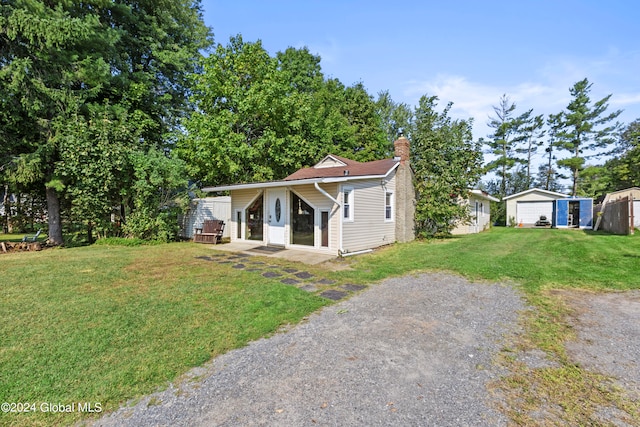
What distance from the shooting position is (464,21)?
396 inches

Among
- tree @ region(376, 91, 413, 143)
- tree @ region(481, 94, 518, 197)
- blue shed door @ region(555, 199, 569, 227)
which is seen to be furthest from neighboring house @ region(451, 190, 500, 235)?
tree @ region(481, 94, 518, 197)

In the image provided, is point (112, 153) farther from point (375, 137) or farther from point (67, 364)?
point (375, 137)

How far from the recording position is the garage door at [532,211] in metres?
23.3

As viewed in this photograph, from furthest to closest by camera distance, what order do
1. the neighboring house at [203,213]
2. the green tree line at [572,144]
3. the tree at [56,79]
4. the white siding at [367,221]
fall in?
1. the green tree line at [572,144]
2. the neighboring house at [203,213]
3. the tree at [56,79]
4. the white siding at [367,221]

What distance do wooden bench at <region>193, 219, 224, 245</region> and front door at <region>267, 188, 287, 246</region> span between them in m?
2.68

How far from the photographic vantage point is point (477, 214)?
20.2 metres

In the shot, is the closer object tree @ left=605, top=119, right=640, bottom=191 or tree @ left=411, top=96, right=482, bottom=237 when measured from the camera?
tree @ left=411, top=96, right=482, bottom=237

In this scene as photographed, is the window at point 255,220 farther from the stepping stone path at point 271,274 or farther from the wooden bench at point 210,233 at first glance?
the stepping stone path at point 271,274

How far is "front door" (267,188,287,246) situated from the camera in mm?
11812

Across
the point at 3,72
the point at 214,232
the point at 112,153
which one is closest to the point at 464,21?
the point at 214,232

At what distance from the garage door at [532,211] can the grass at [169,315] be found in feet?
52.6

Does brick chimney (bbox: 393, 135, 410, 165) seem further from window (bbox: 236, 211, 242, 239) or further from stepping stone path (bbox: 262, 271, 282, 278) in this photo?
stepping stone path (bbox: 262, 271, 282, 278)

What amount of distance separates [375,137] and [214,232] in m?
20.0

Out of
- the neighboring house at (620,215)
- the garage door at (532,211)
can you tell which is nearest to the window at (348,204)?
the neighboring house at (620,215)
